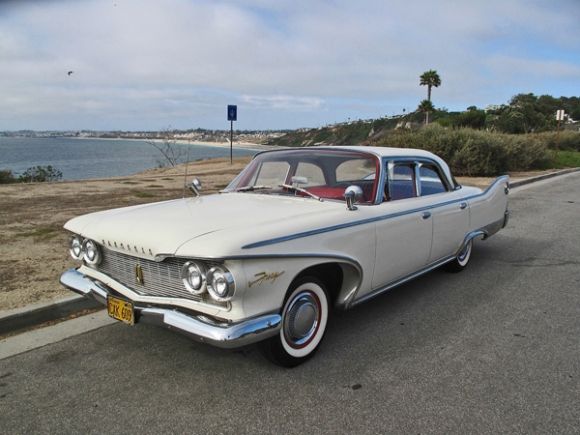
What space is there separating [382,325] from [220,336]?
1743mm

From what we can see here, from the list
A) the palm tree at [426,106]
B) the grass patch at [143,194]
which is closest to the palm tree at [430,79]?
the palm tree at [426,106]

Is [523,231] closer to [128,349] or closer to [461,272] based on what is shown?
[461,272]

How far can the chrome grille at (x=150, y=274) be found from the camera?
2.93 m

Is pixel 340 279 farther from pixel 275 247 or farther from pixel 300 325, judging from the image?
pixel 275 247

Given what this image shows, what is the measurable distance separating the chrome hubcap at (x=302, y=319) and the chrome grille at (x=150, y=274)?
582mm

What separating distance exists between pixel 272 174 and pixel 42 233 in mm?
3813

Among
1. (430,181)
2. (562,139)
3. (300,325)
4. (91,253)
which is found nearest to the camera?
(300,325)

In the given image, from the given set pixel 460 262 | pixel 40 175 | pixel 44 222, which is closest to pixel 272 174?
pixel 460 262

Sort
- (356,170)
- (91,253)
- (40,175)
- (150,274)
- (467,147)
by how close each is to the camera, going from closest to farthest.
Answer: (150,274)
(91,253)
(356,170)
(467,147)
(40,175)

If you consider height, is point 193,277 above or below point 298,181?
below

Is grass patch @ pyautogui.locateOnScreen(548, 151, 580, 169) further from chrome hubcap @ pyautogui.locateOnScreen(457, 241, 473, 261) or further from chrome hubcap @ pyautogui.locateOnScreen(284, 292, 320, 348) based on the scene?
chrome hubcap @ pyautogui.locateOnScreen(284, 292, 320, 348)

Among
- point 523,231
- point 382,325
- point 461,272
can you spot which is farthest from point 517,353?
point 523,231

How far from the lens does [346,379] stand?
306 centimetres

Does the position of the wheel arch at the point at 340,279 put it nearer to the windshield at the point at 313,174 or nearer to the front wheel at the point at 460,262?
the windshield at the point at 313,174
